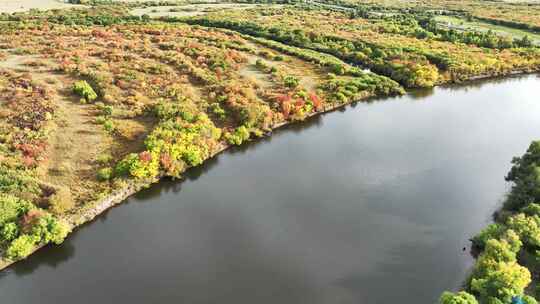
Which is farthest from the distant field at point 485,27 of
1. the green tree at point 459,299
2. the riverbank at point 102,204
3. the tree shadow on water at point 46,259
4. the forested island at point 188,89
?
the tree shadow on water at point 46,259

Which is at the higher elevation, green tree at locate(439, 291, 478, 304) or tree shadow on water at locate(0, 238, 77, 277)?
green tree at locate(439, 291, 478, 304)

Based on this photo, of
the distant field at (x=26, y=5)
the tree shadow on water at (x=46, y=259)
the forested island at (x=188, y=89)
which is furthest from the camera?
the distant field at (x=26, y=5)

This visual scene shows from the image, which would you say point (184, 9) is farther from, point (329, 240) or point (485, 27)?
point (329, 240)

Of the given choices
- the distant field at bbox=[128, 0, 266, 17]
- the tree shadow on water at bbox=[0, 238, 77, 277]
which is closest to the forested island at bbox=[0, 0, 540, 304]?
the tree shadow on water at bbox=[0, 238, 77, 277]

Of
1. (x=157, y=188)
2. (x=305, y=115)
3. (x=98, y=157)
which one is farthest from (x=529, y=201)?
(x=98, y=157)

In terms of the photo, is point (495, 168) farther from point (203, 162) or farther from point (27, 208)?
point (27, 208)

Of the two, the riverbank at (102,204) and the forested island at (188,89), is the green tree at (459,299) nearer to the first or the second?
the forested island at (188,89)

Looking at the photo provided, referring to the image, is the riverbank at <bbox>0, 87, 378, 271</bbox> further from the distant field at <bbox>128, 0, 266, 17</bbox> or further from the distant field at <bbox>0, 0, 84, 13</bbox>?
the distant field at <bbox>0, 0, 84, 13</bbox>

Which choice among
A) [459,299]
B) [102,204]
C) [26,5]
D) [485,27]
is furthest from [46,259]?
[485,27]
